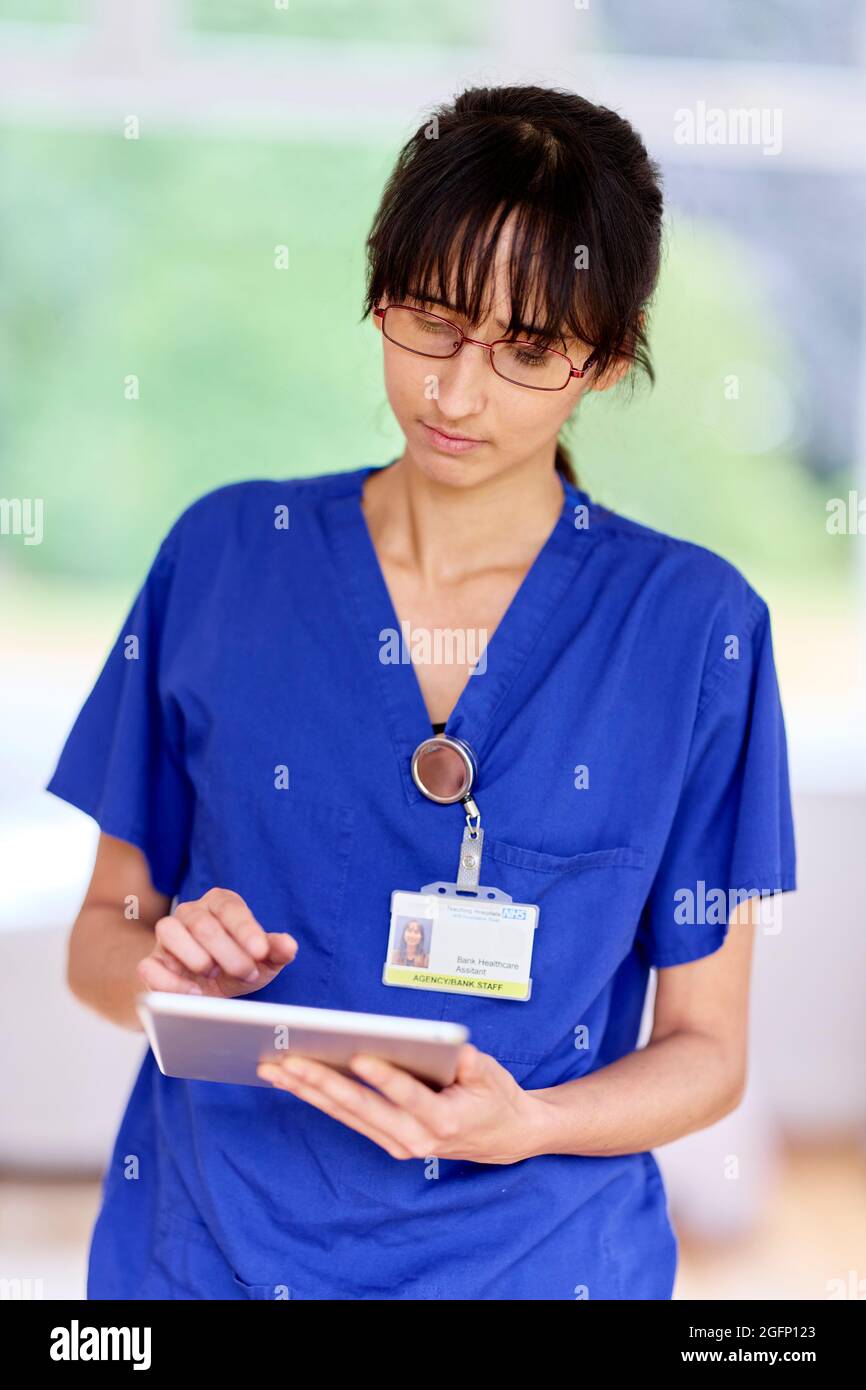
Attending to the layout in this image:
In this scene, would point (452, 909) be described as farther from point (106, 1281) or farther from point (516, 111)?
point (516, 111)

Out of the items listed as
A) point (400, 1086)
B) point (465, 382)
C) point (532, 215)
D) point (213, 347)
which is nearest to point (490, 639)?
point (465, 382)

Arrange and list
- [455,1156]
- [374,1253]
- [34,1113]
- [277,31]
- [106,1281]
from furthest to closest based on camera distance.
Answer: [277,31] < [34,1113] < [106,1281] < [374,1253] < [455,1156]

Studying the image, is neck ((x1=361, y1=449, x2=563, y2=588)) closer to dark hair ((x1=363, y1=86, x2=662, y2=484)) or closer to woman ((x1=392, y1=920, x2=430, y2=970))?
dark hair ((x1=363, y1=86, x2=662, y2=484))

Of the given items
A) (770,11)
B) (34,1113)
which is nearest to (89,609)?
(34,1113)

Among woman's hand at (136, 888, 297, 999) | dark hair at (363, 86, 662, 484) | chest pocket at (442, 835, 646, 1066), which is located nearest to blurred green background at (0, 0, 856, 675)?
dark hair at (363, 86, 662, 484)

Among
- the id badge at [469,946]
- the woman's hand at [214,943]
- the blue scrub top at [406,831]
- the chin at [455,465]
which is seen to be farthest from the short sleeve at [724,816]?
the woman's hand at [214,943]

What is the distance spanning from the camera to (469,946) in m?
1.18

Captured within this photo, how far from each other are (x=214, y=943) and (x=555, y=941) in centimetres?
31

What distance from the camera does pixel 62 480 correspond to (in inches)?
138

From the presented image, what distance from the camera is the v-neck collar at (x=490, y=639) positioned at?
127cm

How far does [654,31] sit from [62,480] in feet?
6.02

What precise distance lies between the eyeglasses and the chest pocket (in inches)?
15.9

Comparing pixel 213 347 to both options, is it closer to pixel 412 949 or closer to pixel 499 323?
pixel 499 323

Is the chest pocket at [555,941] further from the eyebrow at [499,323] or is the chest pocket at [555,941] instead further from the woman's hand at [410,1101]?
the eyebrow at [499,323]
